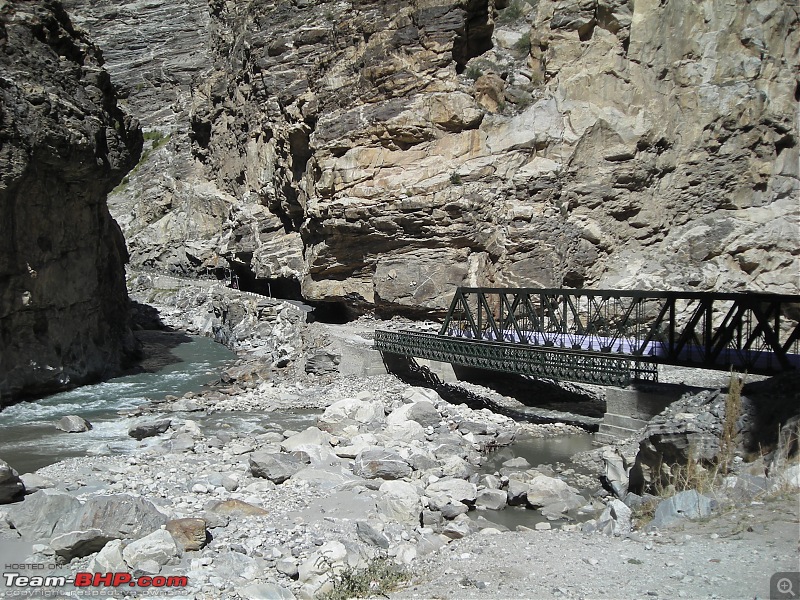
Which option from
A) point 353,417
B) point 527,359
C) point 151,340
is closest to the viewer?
point 353,417

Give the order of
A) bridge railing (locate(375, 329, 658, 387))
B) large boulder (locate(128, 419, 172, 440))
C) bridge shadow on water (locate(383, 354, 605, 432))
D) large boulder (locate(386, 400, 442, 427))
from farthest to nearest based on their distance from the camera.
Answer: bridge shadow on water (locate(383, 354, 605, 432)) < large boulder (locate(386, 400, 442, 427)) < bridge railing (locate(375, 329, 658, 387)) < large boulder (locate(128, 419, 172, 440))

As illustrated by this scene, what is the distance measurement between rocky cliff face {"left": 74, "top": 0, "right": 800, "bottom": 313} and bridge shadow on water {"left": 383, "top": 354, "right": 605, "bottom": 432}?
16.4 feet

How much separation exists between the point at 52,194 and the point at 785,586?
95.6 feet

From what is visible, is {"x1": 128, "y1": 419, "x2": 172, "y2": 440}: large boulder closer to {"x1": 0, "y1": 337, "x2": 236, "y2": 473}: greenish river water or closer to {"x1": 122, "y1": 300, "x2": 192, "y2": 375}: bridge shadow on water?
{"x1": 0, "y1": 337, "x2": 236, "y2": 473}: greenish river water

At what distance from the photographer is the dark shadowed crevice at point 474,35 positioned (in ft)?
106

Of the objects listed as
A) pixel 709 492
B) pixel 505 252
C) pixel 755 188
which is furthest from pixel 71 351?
pixel 755 188

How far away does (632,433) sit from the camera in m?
18.5

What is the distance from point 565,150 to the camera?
30.0 m

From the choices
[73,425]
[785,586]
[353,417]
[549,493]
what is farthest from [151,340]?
[785,586]

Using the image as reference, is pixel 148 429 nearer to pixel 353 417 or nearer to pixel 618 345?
pixel 353 417

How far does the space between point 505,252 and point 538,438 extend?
12035 millimetres

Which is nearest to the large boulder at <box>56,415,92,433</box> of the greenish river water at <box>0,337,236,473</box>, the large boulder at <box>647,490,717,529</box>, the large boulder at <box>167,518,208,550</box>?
the greenish river water at <box>0,337,236,473</box>

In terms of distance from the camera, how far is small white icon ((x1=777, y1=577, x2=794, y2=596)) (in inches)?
264

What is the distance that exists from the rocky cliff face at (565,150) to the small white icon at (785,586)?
75.5 feet
